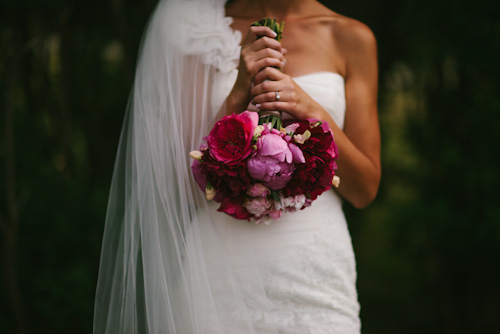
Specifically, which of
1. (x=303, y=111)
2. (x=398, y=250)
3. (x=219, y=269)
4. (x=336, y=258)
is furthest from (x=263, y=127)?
(x=398, y=250)

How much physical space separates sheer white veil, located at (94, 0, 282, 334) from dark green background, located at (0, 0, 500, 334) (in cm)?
163

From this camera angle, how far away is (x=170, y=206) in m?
→ 1.56

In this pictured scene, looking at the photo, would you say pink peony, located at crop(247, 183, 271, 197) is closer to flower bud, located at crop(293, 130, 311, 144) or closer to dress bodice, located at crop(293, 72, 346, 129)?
flower bud, located at crop(293, 130, 311, 144)

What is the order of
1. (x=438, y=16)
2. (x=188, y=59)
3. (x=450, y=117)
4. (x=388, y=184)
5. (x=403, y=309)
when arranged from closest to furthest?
(x=188, y=59)
(x=438, y=16)
(x=450, y=117)
(x=403, y=309)
(x=388, y=184)

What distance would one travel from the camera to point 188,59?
5.50 ft

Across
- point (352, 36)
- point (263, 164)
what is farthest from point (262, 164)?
point (352, 36)

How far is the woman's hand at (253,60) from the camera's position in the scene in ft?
5.03

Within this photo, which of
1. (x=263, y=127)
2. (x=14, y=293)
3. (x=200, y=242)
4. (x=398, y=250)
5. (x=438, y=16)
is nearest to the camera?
(x=263, y=127)

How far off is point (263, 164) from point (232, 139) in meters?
0.12

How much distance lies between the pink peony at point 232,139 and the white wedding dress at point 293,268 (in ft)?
1.04

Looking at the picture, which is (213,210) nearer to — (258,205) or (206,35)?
(258,205)

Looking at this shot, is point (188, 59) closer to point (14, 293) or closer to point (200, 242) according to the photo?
point (200, 242)

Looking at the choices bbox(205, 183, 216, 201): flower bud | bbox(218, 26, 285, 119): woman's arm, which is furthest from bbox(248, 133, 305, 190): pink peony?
bbox(218, 26, 285, 119): woman's arm

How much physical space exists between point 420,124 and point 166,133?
304 centimetres
